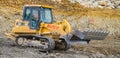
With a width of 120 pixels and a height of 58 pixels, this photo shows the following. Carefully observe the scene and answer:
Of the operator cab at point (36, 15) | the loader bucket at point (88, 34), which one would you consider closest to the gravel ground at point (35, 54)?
the loader bucket at point (88, 34)

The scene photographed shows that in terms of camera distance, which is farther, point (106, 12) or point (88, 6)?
point (88, 6)

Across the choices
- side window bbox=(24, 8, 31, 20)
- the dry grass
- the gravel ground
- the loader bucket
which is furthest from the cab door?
the dry grass

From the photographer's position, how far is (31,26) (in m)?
18.7

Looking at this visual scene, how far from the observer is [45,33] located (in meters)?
18.4

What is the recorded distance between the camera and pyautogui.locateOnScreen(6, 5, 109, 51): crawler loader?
58.2ft

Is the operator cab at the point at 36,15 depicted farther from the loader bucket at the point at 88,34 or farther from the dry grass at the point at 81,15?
the dry grass at the point at 81,15

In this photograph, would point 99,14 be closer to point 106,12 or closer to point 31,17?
point 106,12

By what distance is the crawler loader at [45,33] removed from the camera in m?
17.8

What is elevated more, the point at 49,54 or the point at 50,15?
the point at 50,15

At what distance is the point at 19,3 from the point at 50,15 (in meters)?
14.1

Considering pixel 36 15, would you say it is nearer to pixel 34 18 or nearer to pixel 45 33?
pixel 34 18

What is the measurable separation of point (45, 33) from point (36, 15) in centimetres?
97

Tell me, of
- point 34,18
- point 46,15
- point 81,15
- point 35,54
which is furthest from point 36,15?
point 81,15

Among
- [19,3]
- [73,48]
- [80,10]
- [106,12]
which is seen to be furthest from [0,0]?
[73,48]
